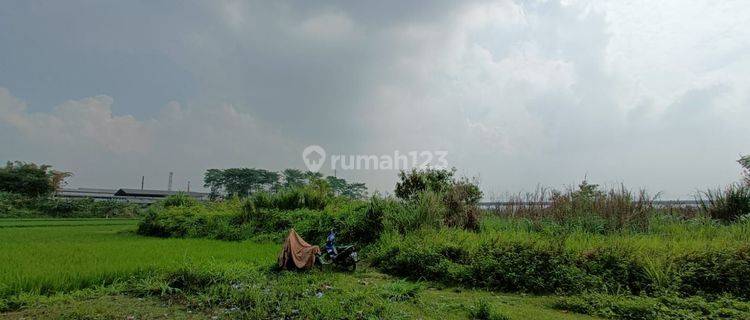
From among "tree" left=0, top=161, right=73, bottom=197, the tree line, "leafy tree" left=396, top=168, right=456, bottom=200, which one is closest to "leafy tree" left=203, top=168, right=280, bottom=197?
the tree line

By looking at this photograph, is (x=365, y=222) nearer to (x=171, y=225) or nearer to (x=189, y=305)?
(x=189, y=305)

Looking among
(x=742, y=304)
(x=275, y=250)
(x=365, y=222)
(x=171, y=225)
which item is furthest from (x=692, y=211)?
(x=171, y=225)

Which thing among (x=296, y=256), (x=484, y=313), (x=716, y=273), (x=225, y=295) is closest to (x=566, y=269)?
(x=716, y=273)

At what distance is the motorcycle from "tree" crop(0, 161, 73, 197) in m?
37.0

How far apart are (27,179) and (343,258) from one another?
123 ft

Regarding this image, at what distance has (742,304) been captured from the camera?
3898mm

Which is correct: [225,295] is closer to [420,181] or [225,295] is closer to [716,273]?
[716,273]

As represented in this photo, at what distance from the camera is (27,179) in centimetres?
3195

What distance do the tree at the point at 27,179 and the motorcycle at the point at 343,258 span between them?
121ft

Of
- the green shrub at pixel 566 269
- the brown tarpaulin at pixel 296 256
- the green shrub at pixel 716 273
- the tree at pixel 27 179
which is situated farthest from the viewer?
the tree at pixel 27 179

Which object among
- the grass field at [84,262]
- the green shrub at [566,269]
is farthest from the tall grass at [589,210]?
the grass field at [84,262]

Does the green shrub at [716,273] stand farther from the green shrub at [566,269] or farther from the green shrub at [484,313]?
the green shrub at [484,313]

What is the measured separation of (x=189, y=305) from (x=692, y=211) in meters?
11.4

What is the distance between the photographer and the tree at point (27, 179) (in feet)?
104
